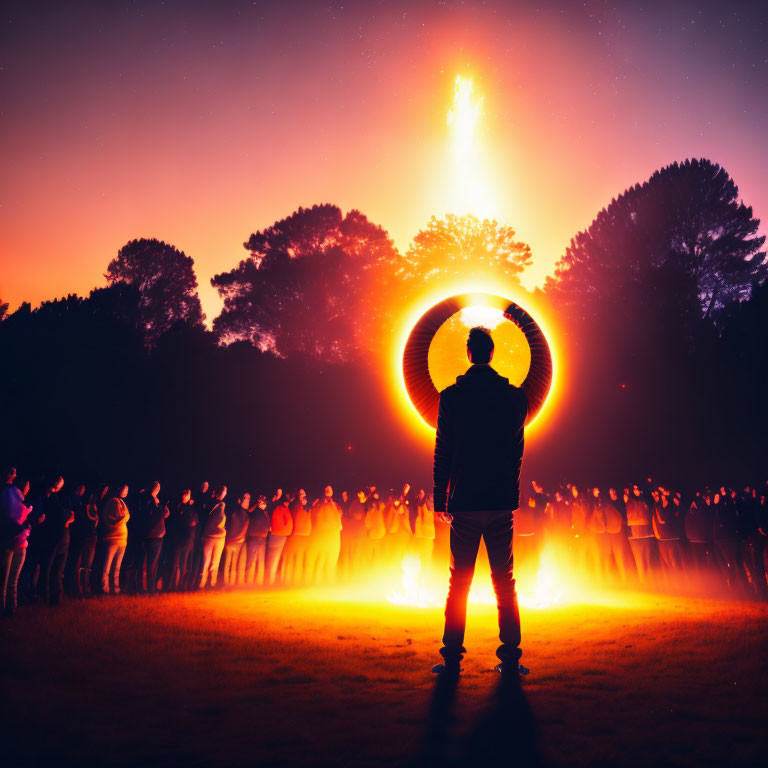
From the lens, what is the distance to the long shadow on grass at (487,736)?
9.97 ft

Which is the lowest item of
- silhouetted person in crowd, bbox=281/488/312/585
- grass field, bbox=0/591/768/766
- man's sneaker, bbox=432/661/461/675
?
grass field, bbox=0/591/768/766

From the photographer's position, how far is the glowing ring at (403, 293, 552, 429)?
7156 millimetres

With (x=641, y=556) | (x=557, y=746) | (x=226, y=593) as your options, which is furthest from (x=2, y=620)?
(x=641, y=556)

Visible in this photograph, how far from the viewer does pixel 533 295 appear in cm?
3488

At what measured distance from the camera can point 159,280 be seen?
4012 centimetres

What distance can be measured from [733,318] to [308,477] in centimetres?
2386

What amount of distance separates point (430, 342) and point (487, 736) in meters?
4.83

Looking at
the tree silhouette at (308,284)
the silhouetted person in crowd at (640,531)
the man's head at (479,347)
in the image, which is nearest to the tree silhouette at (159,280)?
the tree silhouette at (308,284)

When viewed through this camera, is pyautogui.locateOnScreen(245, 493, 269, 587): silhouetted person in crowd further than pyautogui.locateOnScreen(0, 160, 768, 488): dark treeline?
No

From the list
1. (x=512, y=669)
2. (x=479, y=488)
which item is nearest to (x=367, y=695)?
(x=512, y=669)

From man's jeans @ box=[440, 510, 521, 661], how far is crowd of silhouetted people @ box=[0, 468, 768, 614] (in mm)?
5731

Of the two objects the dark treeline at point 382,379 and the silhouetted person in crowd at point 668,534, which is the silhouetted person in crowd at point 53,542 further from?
the dark treeline at point 382,379

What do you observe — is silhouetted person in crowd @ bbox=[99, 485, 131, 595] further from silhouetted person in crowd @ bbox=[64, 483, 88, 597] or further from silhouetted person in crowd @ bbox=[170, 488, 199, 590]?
silhouetted person in crowd @ bbox=[170, 488, 199, 590]

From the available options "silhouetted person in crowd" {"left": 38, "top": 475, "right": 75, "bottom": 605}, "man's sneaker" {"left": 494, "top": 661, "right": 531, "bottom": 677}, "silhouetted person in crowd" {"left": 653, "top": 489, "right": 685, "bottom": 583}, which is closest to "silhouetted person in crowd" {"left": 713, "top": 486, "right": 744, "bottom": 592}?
"silhouetted person in crowd" {"left": 653, "top": 489, "right": 685, "bottom": 583}
